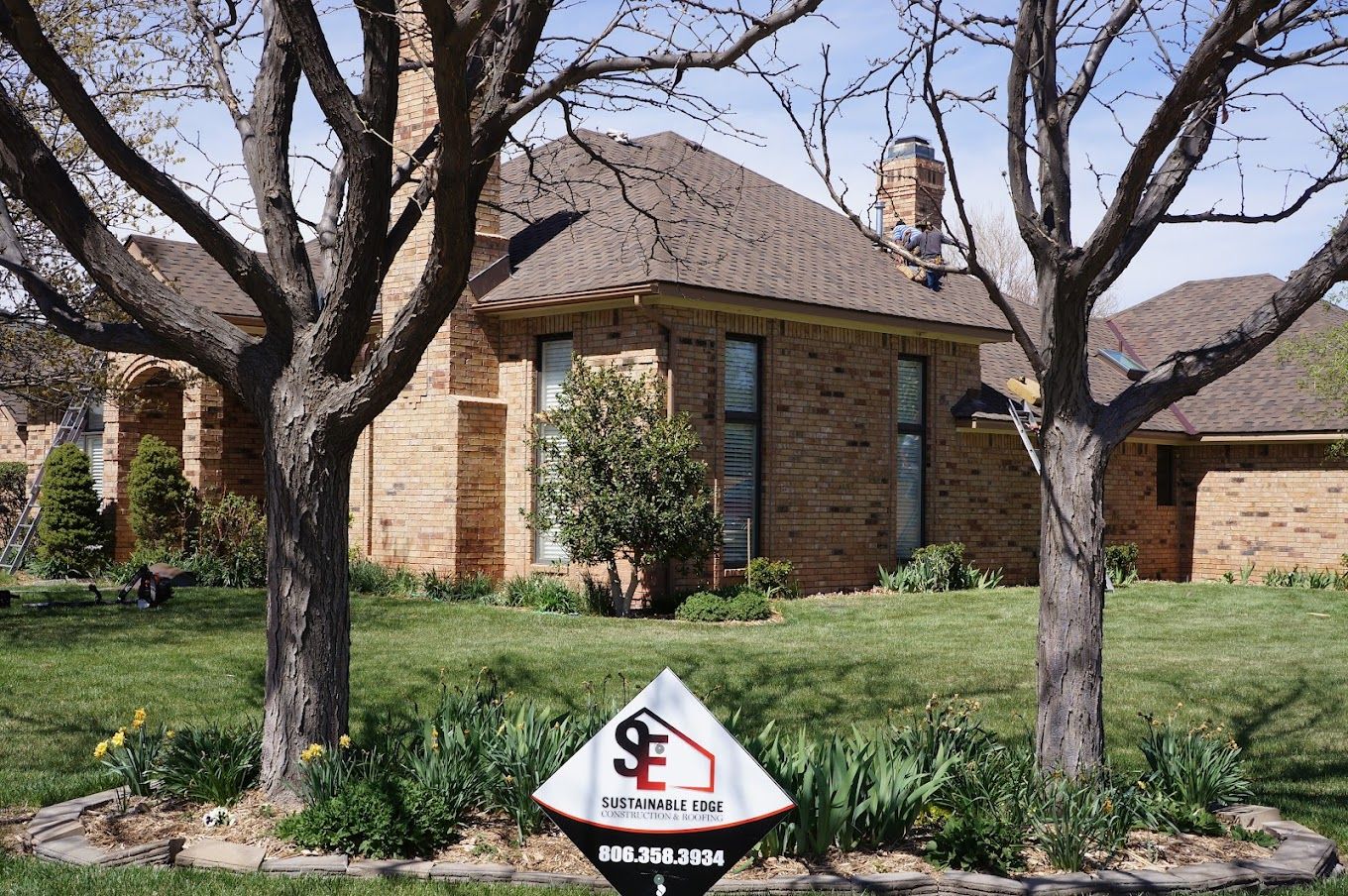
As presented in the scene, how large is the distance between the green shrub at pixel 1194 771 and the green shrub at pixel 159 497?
17.0 meters

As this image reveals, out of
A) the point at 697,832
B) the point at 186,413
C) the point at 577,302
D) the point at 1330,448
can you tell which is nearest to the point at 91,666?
the point at 577,302

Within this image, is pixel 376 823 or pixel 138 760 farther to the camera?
pixel 138 760

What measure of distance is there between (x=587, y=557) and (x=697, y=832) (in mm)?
11431

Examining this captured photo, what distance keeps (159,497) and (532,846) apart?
1612 cm

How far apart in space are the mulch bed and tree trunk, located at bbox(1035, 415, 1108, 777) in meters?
0.57

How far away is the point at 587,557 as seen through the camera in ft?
51.1

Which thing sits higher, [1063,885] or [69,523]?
[69,523]

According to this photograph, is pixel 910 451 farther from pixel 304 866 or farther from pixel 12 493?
pixel 12 493

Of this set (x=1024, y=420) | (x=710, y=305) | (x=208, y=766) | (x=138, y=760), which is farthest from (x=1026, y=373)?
(x=138, y=760)

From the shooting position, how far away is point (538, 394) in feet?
59.0

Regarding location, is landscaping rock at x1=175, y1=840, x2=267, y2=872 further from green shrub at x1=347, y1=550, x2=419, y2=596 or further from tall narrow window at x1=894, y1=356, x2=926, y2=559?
tall narrow window at x1=894, y1=356, x2=926, y2=559

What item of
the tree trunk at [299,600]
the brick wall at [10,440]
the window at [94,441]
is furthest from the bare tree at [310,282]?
the brick wall at [10,440]

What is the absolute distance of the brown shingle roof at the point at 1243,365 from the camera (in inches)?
917

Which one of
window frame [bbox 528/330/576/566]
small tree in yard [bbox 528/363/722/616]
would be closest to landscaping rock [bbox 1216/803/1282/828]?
small tree in yard [bbox 528/363/722/616]
